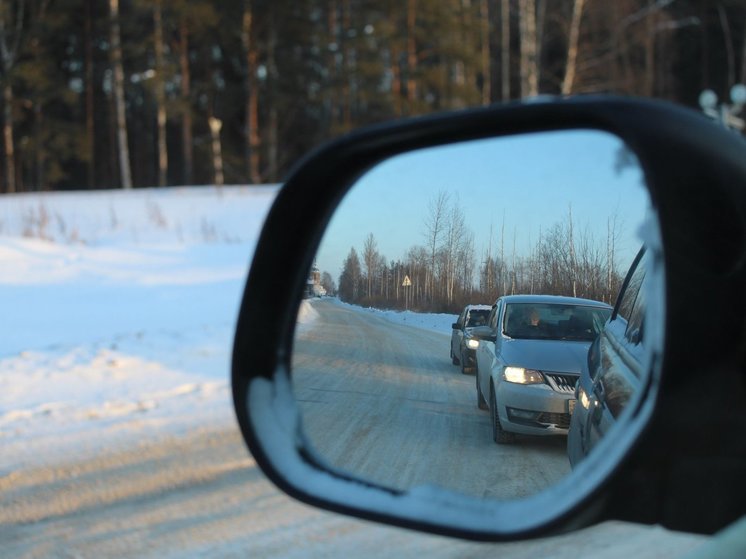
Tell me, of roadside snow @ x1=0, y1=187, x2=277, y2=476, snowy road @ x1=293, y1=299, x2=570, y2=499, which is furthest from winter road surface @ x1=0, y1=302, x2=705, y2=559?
roadside snow @ x1=0, y1=187, x2=277, y2=476

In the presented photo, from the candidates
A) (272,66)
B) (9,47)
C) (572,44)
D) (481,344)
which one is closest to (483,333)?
(481,344)

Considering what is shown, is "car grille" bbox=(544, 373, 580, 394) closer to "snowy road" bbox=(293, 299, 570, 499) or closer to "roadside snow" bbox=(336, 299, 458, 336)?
"snowy road" bbox=(293, 299, 570, 499)

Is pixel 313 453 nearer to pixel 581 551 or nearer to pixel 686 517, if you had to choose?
pixel 686 517

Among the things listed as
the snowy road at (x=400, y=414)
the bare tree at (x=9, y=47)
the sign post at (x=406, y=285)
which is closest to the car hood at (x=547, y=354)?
the snowy road at (x=400, y=414)

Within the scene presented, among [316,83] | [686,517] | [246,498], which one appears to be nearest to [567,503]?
[686,517]

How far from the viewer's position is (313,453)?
1.78 metres

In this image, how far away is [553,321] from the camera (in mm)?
1492

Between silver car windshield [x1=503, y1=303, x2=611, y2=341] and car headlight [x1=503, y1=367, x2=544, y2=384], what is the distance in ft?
0.21

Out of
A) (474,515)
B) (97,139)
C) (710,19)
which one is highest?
(710,19)

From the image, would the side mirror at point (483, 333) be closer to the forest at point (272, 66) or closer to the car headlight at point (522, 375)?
the car headlight at point (522, 375)

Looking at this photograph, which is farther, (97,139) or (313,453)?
(97,139)

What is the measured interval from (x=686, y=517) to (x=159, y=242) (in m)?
14.9

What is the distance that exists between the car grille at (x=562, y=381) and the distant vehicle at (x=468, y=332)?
6.0 inches

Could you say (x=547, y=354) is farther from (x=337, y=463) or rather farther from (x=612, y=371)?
(x=337, y=463)
